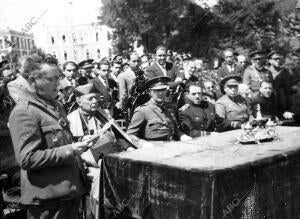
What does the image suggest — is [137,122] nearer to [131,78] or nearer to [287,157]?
[287,157]

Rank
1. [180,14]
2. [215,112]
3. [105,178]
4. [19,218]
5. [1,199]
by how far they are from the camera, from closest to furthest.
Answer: [105,178], [1,199], [19,218], [215,112], [180,14]

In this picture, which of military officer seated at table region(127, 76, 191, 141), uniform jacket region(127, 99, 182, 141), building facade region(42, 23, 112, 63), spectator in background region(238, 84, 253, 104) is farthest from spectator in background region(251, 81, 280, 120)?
building facade region(42, 23, 112, 63)

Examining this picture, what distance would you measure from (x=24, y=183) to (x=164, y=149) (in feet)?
5.06

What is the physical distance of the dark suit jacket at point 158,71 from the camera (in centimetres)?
846

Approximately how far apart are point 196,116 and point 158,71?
263 centimetres

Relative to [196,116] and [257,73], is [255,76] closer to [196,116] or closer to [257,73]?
[257,73]

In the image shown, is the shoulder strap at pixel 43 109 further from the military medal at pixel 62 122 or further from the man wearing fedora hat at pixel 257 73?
the man wearing fedora hat at pixel 257 73

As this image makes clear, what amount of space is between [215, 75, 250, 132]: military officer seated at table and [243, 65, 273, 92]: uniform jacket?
1352 mm

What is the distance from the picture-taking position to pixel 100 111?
4.81m

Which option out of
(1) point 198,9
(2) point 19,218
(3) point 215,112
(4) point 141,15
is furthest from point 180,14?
(2) point 19,218

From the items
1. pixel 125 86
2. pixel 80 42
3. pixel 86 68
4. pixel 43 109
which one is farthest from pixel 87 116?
pixel 80 42

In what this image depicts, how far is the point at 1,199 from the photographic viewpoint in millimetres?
4133

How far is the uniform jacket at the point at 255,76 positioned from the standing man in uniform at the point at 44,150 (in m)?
5.71

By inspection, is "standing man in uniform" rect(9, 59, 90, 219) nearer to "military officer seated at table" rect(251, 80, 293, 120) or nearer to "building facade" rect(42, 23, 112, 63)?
"military officer seated at table" rect(251, 80, 293, 120)
